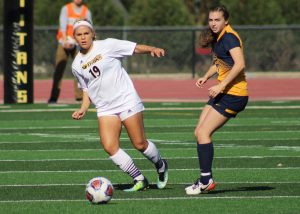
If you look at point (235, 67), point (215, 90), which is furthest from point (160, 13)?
point (215, 90)

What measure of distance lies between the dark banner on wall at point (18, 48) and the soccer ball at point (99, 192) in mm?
13778

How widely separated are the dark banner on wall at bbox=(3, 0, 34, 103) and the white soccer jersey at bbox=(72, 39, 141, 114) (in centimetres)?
1276

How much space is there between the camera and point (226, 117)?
11.3m

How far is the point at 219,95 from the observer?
11.3 m

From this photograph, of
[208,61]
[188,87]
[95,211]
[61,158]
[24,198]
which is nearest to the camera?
[95,211]

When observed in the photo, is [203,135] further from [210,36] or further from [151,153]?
[210,36]

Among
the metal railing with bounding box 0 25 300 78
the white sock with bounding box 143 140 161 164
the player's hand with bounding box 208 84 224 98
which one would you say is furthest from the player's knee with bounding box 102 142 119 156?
the metal railing with bounding box 0 25 300 78

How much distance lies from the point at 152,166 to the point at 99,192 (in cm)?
340

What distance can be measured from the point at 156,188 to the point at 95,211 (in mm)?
1739

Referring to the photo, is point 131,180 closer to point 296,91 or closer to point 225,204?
point 225,204

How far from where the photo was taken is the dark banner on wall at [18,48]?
2416cm

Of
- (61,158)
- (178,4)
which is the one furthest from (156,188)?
(178,4)

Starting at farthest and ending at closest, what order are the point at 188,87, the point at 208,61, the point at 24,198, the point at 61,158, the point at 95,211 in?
the point at 208,61 < the point at 188,87 < the point at 61,158 < the point at 24,198 < the point at 95,211

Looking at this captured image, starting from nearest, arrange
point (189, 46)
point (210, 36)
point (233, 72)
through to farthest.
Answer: point (233, 72) < point (210, 36) < point (189, 46)
